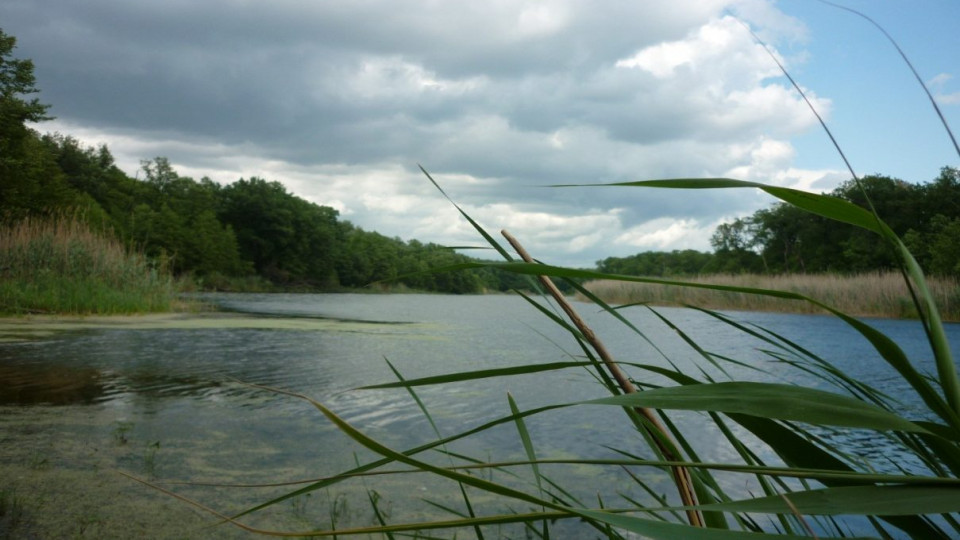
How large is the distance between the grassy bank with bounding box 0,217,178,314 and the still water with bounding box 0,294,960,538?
2338 mm

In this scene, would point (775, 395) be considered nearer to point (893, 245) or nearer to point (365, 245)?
point (893, 245)

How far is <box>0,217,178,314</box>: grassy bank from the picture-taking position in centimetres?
833

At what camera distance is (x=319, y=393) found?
149 inches

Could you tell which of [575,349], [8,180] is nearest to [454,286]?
[8,180]

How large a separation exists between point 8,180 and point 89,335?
1496cm

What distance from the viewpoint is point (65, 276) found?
9078 mm

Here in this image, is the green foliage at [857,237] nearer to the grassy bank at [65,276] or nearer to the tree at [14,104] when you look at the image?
the grassy bank at [65,276]

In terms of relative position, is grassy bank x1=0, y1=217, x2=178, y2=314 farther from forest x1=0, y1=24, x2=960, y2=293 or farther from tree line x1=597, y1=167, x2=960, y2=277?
tree line x1=597, y1=167, x2=960, y2=277

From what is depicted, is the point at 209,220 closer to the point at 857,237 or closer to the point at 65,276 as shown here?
the point at 65,276

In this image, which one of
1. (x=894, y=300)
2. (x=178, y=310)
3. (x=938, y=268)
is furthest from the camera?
(x=938, y=268)

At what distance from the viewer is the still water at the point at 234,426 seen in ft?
6.16

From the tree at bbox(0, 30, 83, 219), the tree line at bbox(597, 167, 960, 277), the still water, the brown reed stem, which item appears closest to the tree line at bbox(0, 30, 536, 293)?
the tree at bbox(0, 30, 83, 219)

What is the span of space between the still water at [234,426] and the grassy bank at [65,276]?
2338 millimetres

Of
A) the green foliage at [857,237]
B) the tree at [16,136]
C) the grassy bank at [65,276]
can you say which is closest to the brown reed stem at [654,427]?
the grassy bank at [65,276]
